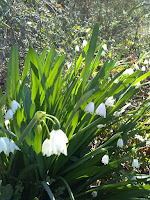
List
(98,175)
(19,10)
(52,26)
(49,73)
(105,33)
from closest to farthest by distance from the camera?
(98,175), (49,73), (19,10), (52,26), (105,33)

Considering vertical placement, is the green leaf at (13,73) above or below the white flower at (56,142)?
above

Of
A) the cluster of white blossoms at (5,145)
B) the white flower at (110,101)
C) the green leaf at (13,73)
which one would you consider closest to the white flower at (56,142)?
the cluster of white blossoms at (5,145)

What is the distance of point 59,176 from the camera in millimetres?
1359

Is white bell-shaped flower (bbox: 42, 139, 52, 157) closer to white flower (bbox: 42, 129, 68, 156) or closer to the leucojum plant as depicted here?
white flower (bbox: 42, 129, 68, 156)

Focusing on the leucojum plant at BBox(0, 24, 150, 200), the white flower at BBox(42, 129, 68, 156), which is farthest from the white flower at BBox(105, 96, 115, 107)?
the white flower at BBox(42, 129, 68, 156)

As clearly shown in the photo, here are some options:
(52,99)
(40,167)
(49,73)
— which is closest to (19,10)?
(49,73)

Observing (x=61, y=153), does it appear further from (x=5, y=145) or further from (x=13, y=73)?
(x=13, y=73)

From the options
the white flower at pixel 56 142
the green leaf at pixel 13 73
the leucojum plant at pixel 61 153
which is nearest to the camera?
the white flower at pixel 56 142

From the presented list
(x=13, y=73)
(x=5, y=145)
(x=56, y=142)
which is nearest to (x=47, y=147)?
(x=56, y=142)

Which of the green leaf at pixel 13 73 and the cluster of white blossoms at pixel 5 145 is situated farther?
the green leaf at pixel 13 73

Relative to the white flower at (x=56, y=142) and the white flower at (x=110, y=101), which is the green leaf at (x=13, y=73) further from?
the white flower at (x=56, y=142)

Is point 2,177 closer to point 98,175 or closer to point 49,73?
point 98,175

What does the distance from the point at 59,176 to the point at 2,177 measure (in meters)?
0.30

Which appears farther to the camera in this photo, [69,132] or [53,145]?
[69,132]
